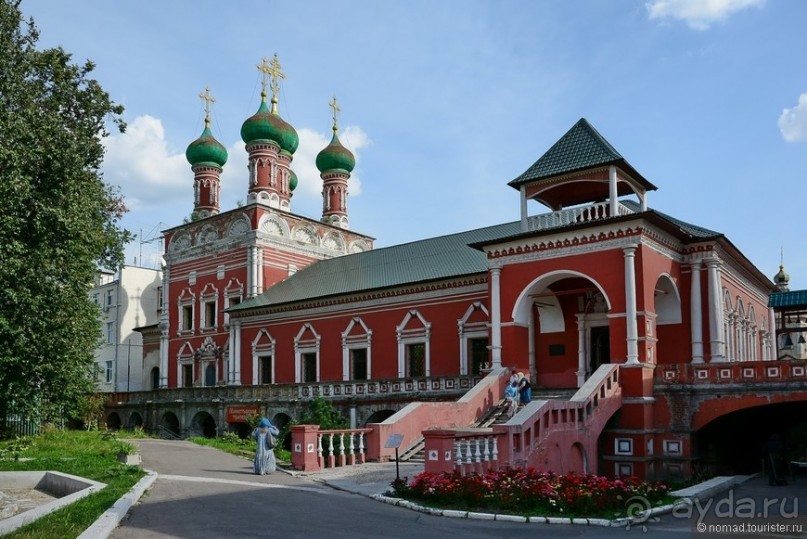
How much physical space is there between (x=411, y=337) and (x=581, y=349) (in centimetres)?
751

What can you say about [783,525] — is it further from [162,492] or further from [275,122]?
[275,122]

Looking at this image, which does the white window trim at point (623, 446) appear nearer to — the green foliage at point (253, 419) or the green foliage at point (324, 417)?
the green foliage at point (324, 417)

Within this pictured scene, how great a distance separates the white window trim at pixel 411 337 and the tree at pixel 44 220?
1015 cm

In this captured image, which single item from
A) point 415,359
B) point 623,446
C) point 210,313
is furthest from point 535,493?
point 210,313

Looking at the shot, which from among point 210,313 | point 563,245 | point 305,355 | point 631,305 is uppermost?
point 563,245

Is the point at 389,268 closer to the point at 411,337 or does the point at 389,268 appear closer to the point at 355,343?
the point at 355,343

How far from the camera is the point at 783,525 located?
392 inches

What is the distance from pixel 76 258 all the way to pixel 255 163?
17.9 metres

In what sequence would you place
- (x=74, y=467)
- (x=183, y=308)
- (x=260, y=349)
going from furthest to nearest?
(x=183, y=308), (x=260, y=349), (x=74, y=467)

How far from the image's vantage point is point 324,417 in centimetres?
2383

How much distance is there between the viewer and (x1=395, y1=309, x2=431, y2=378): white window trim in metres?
26.5

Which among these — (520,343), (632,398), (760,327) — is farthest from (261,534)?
(760,327)

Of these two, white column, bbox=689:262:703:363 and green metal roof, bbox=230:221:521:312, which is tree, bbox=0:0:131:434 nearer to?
green metal roof, bbox=230:221:521:312

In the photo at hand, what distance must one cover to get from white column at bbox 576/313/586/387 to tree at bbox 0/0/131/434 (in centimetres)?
1289
